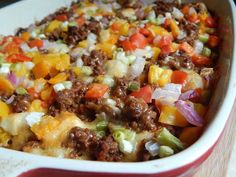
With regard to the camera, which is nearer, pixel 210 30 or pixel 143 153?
pixel 143 153

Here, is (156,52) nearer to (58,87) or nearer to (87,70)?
(87,70)

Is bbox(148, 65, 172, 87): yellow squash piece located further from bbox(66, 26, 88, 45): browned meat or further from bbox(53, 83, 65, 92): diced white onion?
bbox(66, 26, 88, 45): browned meat

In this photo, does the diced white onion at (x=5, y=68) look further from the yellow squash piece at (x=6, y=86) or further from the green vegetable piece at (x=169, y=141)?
the green vegetable piece at (x=169, y=141)

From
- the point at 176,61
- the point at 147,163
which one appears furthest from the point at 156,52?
the point at 147,163

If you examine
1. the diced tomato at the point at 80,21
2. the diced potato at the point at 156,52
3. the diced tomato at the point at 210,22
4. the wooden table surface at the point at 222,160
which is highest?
the diced potato at the point at 156,52

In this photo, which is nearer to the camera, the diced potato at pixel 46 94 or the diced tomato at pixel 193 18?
the diced potato at pixel 46 94

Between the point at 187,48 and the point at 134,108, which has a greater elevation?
the point at 134,108

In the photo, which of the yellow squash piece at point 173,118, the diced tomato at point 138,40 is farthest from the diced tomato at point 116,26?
the yellow squash piece at point 173,118
